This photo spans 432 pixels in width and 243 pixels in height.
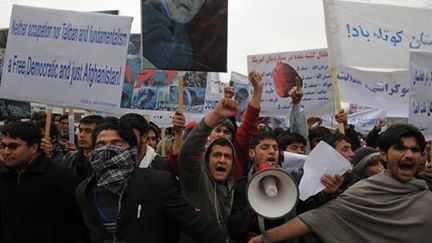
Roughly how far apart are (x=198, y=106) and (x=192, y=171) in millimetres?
8013

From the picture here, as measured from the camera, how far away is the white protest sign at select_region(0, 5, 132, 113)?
4.49 meters

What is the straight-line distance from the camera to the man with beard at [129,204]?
2557 millimetres

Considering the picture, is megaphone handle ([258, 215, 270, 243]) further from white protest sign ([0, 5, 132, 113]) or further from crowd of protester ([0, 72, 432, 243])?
white protest sign ([0, 5, 132, 113])

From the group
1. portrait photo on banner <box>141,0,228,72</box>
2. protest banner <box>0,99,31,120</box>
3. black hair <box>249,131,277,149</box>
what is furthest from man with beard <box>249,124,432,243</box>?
protest banner <box>0,99,31,120</box>

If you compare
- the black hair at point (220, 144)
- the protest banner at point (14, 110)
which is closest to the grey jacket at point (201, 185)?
the black hair at point (220, 144)

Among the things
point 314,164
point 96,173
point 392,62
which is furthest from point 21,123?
point 392,62

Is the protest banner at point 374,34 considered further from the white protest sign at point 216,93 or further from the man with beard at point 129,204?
the white protest sign at point 216,93

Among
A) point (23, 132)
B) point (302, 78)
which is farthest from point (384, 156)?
point (302, 78)

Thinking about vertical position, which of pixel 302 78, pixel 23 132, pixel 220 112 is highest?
pixel 302 78

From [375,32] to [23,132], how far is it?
13.2 feet

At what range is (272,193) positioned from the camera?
260 cm

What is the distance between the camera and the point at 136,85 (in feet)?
37.7

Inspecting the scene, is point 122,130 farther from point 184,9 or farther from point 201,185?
point 184,9

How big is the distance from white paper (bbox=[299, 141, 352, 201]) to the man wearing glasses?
1.48 metres
